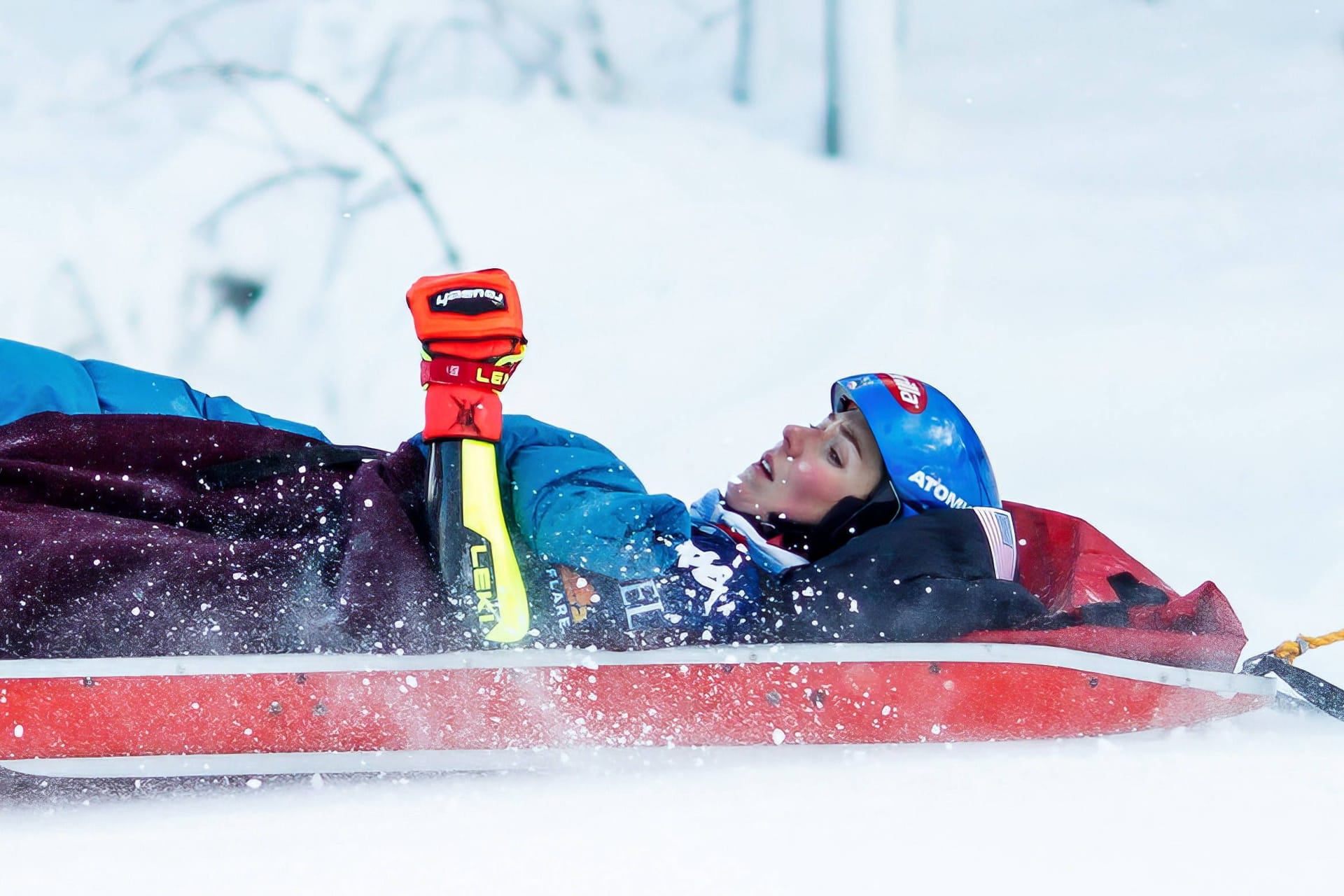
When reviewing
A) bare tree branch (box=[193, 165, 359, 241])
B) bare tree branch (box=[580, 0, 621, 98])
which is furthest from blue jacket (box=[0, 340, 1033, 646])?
bare tree branch (box=[580, 0, 621, 98])

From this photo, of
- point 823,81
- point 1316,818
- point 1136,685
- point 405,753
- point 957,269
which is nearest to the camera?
point 1316,818

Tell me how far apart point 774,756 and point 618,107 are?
4.04 m

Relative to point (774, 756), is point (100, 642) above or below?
above

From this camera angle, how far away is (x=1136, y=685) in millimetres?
1797

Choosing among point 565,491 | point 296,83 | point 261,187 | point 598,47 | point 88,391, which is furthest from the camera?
point 598,47

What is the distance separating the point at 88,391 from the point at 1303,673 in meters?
2.23

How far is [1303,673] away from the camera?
6.37 feet

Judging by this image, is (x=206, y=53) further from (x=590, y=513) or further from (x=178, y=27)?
(x=590, y=513)

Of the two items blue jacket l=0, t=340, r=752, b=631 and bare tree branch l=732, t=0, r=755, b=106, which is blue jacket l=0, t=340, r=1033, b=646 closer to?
blue jacket l=0, t=340, r=752, b=631

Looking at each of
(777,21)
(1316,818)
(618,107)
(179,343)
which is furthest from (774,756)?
(777,21)

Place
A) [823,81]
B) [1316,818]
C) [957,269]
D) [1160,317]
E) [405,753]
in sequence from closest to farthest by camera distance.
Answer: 1. [1316,818]
2. [405,753]
3. [1160,317]
4. [957,269]
5. [823,81]

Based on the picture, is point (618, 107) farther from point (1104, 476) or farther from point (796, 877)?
point (796, 877)

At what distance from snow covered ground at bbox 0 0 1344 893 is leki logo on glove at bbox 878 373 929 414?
23.9 inches

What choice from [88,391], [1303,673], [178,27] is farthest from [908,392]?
[178,27]
